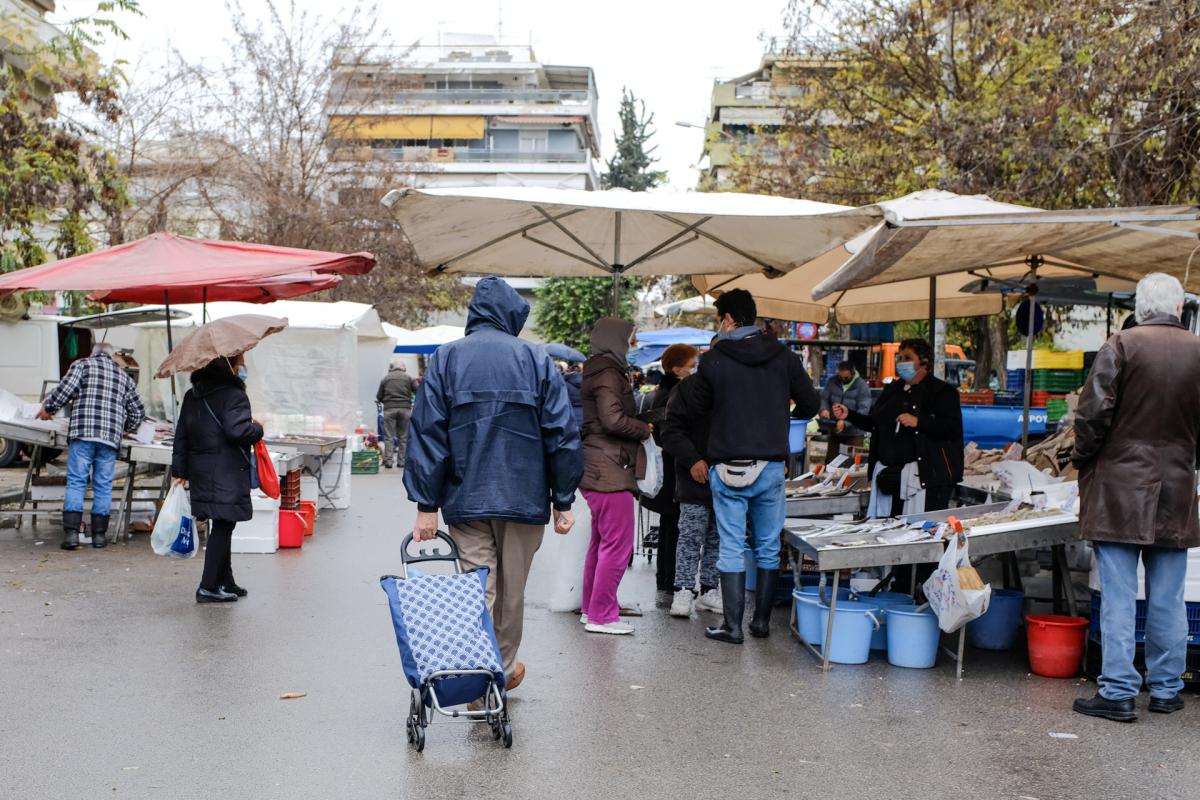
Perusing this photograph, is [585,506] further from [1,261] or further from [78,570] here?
[1,261]

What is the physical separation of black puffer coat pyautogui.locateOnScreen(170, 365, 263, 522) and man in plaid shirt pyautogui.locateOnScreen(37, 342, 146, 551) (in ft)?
7.82

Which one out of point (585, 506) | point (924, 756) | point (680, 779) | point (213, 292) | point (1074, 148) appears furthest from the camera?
point (1074, 148)

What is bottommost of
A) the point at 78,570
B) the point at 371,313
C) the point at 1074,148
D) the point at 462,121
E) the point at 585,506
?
the point at 78,570

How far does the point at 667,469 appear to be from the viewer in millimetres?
9078

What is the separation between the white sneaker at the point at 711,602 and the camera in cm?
852

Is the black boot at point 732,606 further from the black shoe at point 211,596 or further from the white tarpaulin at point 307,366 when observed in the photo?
the white tarpaulin at point 307,366

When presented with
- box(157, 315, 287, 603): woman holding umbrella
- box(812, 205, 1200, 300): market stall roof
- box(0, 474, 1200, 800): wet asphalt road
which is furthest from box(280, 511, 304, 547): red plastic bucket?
box(812, 205, 1200, 300): market stall roof

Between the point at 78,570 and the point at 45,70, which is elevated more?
the point at 45,70

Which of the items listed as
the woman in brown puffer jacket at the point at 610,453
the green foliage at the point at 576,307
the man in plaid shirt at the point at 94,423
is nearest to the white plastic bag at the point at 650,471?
the woman in brown puffer jacket at the point at 610,453

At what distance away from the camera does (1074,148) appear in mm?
14969

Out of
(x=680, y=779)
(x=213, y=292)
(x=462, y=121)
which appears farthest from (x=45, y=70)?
(x=462, y=121)

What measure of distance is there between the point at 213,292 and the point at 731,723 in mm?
9110

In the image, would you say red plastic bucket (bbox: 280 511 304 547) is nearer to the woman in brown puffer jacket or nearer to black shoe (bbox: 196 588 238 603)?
black shoe (bbox: 196 588 238 603)

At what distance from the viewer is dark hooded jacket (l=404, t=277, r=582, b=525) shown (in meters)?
5.60
